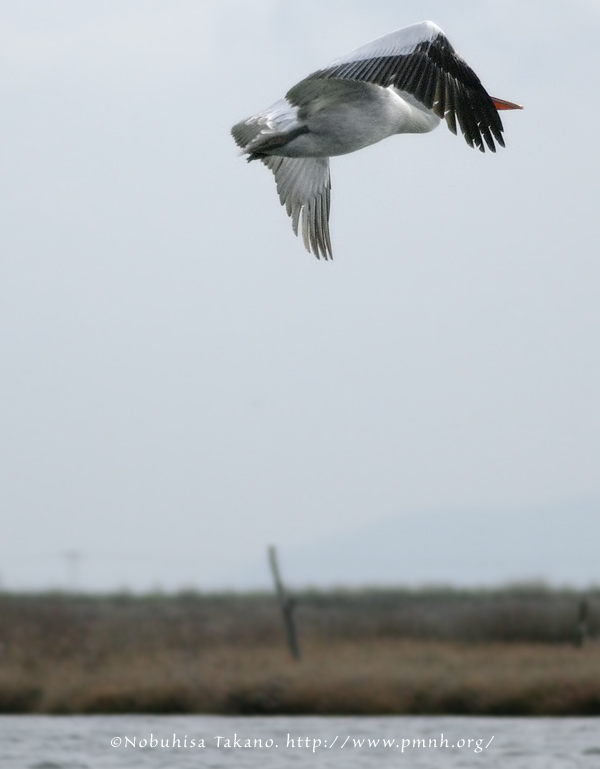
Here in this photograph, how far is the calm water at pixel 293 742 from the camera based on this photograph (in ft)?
38.4

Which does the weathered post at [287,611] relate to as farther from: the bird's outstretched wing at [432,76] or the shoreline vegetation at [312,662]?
the bird's outstretched wing at [432,76]

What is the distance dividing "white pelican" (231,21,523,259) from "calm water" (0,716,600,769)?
15.1 ft

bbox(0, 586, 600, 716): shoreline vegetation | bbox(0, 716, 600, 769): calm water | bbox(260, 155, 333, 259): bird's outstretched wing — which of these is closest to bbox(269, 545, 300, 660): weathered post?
bbox(0, 586, 600, 716): shoreline vegetation

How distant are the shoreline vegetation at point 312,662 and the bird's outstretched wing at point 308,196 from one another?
16.1 feet

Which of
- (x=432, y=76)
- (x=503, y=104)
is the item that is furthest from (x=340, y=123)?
(x=503, y=104)

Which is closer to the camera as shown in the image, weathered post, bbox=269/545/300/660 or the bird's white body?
the bird's white body

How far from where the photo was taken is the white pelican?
859 cm

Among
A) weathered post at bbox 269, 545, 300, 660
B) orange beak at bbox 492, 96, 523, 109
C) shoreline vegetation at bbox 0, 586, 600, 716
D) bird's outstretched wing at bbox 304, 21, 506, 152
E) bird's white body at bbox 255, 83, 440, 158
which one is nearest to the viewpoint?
bird's outstretched wing at bbox 304, 21, 506, 152

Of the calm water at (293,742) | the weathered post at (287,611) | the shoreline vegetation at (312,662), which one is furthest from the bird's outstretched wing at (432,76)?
the weathered post at (287,611)

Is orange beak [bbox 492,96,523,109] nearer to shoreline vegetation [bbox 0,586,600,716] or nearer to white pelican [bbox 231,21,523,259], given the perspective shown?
white pelican [bbox 231,21,523,259]

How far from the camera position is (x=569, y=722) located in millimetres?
13656

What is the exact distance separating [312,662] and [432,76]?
26.1 feet

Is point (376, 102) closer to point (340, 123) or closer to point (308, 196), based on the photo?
point (340, 123)

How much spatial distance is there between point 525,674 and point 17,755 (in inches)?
192
